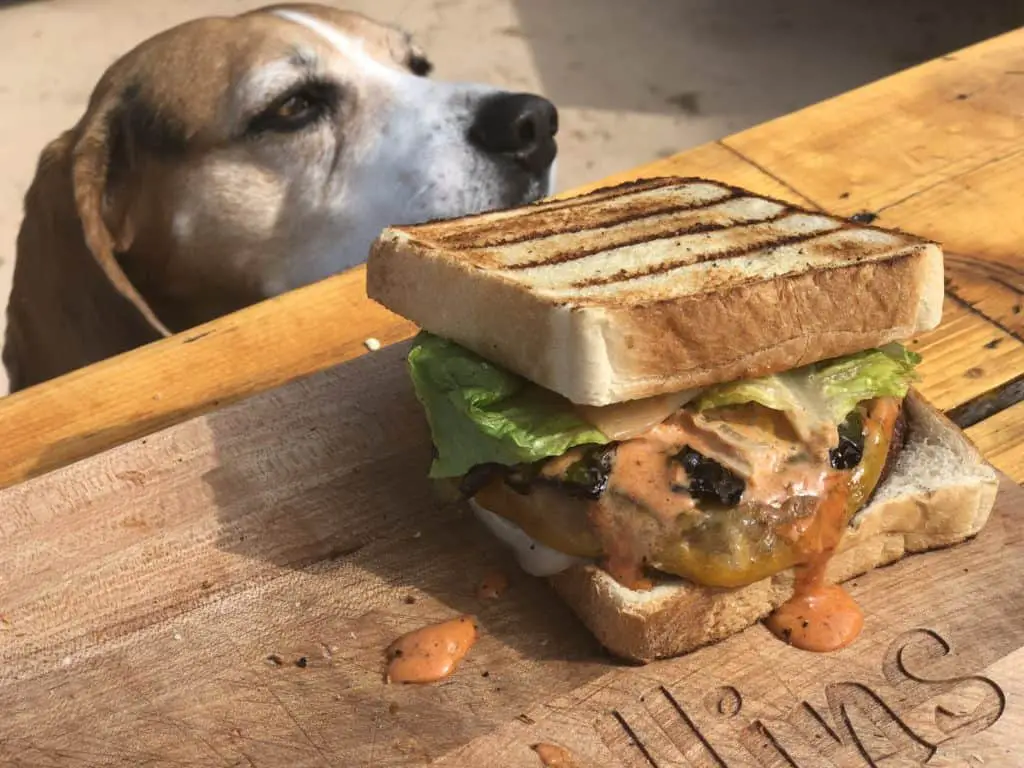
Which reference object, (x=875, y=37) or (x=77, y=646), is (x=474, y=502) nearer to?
(x=77, y=646)

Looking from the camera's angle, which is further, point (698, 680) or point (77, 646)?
point (77, 646)

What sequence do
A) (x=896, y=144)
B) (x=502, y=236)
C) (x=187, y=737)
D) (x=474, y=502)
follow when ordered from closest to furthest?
(x=187, y=737) → (x=474, y=502) → (x=502, y=236) → (x=896, y=144)

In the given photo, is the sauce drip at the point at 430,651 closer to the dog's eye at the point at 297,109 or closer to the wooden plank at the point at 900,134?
the wooden plank at the point at 900,134

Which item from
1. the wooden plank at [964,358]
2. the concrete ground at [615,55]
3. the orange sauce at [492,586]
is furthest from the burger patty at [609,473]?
the concrete ground at [615,55]

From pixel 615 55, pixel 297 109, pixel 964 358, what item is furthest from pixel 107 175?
pixel 615 55

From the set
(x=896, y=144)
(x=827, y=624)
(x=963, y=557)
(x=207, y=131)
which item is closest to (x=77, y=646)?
(x=827, y=624)

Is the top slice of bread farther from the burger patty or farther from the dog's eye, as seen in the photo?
the dog's eye

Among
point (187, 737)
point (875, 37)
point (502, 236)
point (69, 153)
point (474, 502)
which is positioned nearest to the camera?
point (187, 737)
